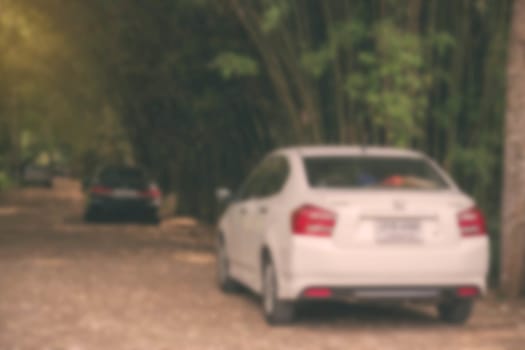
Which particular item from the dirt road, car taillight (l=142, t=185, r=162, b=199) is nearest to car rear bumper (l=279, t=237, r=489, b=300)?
the dirt road

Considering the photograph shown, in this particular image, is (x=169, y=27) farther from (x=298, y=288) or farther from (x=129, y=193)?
(x=298, y=288)

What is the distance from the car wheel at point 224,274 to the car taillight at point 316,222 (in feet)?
10.5

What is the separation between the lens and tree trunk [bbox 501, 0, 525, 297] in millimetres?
11211

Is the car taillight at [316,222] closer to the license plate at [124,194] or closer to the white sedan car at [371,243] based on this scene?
the white sedan car at [371,243]

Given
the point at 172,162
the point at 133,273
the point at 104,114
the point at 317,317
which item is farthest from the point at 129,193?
the point at 104,114

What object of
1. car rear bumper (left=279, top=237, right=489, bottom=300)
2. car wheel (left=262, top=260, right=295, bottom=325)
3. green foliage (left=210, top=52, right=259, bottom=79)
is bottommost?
car wheel (left=262, top=260, right=295, bottom=325)

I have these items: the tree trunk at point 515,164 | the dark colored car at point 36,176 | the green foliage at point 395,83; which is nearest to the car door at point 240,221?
the green foliage at point 395,83

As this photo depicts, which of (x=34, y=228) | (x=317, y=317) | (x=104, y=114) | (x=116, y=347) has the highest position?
(x=116, y=347)

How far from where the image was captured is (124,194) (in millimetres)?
24953

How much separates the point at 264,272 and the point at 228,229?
7.26 feet

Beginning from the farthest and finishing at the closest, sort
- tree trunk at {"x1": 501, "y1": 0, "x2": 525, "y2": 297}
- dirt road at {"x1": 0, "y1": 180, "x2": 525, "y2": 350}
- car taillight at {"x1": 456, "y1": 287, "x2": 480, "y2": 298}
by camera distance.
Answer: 1. tree trunk at {"x1": 501, "y1": 0, "x2": 525, "y2": 297}
2. car taillight at {"x1": 456, "y1": 287, "x2": 480, "y2": 298}
3. dirt road at {"x1": 0, "y1": 180, "x2": 525, "y2": 350}

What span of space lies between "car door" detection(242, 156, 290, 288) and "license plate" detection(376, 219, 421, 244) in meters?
1.03

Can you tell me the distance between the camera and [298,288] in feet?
28.0

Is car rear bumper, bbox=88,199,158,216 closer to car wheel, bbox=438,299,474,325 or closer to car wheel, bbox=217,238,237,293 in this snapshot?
car wheel, bbox=217,238,237,293
